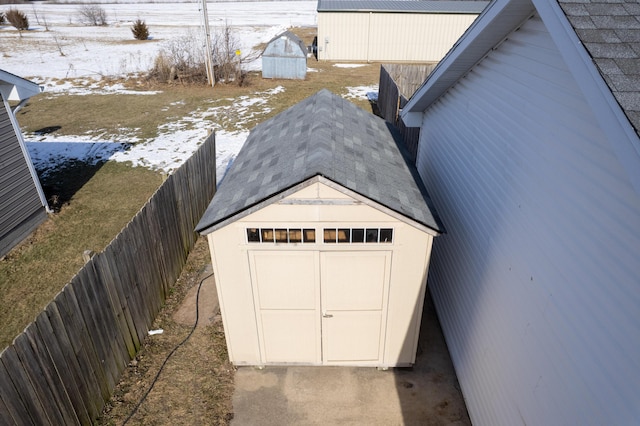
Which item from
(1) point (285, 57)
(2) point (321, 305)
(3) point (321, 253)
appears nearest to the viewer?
(3) point (321, 253)

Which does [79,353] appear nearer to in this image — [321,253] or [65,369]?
[65,369]

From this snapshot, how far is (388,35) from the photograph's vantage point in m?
28.7

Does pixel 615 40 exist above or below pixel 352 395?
above

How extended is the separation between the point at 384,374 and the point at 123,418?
4.00 metres

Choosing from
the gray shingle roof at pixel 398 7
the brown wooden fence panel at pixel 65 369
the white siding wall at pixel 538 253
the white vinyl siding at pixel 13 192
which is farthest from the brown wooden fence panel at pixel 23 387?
the gray shingle roof at pixel 398 7

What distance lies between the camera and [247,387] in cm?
626

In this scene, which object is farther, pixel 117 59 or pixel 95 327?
pixel 117 59

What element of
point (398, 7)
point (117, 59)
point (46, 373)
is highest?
point (398, 7)

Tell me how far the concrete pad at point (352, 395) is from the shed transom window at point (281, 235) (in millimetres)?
2444

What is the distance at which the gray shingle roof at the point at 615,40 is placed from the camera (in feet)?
8.05

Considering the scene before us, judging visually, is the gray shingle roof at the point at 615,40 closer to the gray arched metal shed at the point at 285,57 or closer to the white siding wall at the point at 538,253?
the white siding wall at the point at 538,253

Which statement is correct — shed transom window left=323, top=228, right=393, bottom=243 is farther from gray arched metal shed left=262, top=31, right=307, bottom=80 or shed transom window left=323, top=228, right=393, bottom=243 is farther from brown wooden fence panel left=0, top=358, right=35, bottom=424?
gray arched metal shed left=262, top=31, right=307, bottom=80

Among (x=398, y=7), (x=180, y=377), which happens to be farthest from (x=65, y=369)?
(x=398, y=7)

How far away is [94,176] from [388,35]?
2329 centimetres
